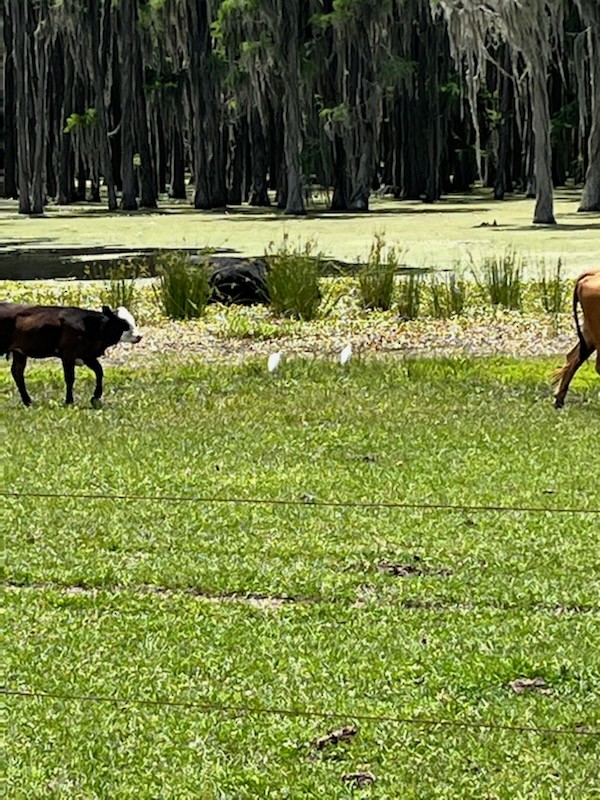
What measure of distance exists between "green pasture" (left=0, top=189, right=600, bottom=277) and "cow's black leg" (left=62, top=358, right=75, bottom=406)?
880 centimetres

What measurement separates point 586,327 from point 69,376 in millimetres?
3581

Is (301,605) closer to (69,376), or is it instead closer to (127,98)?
(69,376)

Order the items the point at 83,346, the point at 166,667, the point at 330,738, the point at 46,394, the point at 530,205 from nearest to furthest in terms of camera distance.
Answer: the point at 330,738, the point at 166,667, the point at 83,346, the point at 46,394, the point at 530,205

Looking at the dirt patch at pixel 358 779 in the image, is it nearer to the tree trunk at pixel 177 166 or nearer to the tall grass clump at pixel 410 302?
the tall grass clump at pixel 410 302

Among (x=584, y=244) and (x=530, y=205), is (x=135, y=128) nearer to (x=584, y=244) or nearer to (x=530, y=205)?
(x=530, y=205)

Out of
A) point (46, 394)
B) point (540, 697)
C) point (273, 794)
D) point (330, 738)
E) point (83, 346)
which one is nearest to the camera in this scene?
point (273, 794)

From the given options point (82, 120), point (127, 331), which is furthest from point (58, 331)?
point (82, 120)

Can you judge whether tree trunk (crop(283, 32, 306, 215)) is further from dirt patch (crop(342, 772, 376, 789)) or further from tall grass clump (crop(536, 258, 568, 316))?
dirt patch (crop(342, 772, 376, 789))

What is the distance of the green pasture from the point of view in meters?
25.1

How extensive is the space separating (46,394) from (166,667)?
6823 mm

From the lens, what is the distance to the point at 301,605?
6.16 meters

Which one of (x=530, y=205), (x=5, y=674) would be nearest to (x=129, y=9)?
(x=530, y=205)

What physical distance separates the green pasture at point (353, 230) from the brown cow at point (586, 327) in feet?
29.8

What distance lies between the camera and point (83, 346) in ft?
35.9
